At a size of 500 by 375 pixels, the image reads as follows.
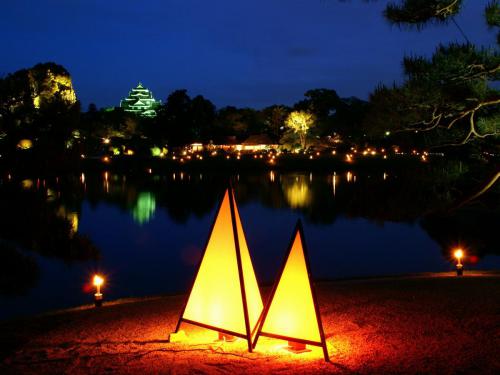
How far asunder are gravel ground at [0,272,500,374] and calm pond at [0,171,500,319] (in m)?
0.91

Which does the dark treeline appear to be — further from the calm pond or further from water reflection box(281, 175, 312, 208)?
the calm pond

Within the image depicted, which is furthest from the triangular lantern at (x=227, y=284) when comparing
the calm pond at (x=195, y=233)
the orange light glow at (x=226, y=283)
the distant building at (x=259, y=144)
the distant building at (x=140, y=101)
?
the distant building at (x=140, y=101)

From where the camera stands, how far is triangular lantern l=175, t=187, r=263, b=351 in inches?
152

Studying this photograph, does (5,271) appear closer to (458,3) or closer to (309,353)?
(309,353)

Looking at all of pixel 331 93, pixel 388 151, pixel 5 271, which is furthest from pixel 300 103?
pixel 5 271

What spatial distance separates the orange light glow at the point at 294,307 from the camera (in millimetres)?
3672

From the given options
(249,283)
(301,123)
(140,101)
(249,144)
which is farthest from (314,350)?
(140,101)

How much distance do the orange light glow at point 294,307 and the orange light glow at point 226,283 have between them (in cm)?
19

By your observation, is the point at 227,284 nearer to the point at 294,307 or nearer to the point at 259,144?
the point at 294,307

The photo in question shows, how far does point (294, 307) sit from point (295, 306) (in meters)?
0.01

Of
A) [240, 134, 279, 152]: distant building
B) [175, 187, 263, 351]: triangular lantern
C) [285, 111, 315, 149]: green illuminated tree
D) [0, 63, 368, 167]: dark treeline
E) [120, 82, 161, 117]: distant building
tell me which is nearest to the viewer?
[175, 187, 263, 351]: triangular lantern

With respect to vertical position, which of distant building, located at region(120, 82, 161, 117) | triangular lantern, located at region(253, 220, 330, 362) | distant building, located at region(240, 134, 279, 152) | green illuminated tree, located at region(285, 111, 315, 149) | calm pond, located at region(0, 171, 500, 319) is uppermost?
distant building, located at region(120, 82, 161, 117)

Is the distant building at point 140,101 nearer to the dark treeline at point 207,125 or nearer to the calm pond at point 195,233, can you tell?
the dark treeline at point 207,125

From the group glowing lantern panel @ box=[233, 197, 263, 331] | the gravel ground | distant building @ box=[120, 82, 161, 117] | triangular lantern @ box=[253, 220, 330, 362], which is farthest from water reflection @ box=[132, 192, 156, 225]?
distant building @ box=[120, 82, 161, 117]
